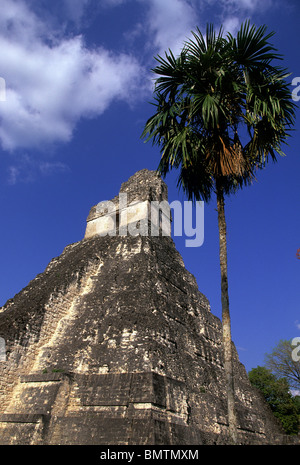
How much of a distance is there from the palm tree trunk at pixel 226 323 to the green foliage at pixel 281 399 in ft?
64.1

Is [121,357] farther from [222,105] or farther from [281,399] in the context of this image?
[281,399]

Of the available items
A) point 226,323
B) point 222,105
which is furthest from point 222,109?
point 226,323

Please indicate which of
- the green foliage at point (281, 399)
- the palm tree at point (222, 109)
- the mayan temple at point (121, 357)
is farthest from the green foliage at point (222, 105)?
the green foliage at point (281, 399)

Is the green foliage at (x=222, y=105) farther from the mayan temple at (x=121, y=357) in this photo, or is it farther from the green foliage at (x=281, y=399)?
the green foliage at (x=281, y=399)

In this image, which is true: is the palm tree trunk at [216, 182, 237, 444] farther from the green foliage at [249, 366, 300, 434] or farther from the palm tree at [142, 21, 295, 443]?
the green foliage at [249, 366, 300, 434]

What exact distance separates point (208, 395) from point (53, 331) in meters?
5.05

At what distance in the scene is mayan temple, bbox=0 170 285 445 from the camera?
7.45 meters

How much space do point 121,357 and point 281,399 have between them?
21595 mm

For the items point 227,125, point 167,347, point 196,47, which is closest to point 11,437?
point 167,347

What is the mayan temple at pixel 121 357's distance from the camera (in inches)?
293

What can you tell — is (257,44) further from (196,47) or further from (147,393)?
(147,393)

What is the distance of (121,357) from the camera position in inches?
332

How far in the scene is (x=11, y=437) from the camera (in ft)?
25.1

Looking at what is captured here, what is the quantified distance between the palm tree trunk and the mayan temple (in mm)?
1289
